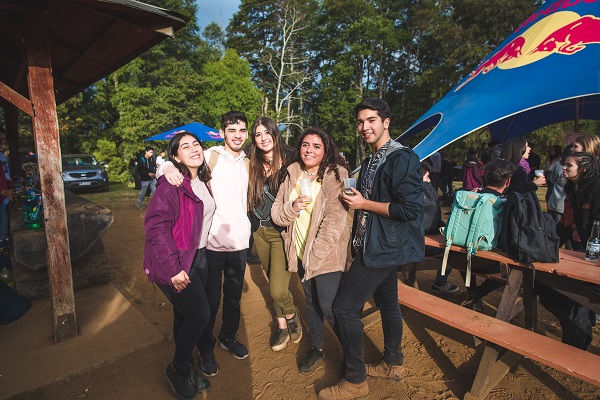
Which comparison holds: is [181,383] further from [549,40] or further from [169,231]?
[549,40]

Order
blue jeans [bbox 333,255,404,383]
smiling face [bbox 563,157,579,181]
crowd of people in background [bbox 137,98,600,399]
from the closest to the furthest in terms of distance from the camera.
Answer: crowd of people in background [bbox 137,98,600,399] < blue jeans [bbox 333,255,404,383] < smiling face [bbox 563,157,579,181]

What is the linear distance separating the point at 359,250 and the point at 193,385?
163 centimetres

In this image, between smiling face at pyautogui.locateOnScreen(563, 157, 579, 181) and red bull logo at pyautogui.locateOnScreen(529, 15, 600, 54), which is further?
red bull logo at pyautogui.locateOnScreen(529, 15, 600, 54)

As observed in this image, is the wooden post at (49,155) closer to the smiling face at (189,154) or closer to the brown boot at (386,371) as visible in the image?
the smiling face at (189,154)

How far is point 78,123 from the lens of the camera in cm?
2231

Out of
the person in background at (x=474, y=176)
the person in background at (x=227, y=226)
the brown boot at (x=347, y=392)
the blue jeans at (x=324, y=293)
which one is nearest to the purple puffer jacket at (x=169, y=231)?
the person in background at (x=227, y=226)

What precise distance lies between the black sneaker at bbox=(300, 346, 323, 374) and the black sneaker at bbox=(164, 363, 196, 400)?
0.87 m

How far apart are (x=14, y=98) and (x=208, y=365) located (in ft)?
8.89

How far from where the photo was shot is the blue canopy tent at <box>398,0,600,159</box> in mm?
4320

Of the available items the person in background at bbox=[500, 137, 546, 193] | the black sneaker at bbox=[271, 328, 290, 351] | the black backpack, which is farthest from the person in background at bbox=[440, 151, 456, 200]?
the black sneaker at bbox=[271, 328, 290, 351]

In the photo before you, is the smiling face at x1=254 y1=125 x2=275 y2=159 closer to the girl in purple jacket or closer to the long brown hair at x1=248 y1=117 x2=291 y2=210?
the long brown hair at x1=248 y1=117 x2=291 y2=210

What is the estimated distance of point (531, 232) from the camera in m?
2.46

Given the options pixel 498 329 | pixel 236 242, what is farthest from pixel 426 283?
pixel 236 242

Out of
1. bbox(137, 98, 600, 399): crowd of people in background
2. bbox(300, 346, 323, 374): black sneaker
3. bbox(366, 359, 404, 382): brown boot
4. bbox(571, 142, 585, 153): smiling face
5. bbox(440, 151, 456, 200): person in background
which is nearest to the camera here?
bbox(137, 98, 600, 399): crowd of people in background
